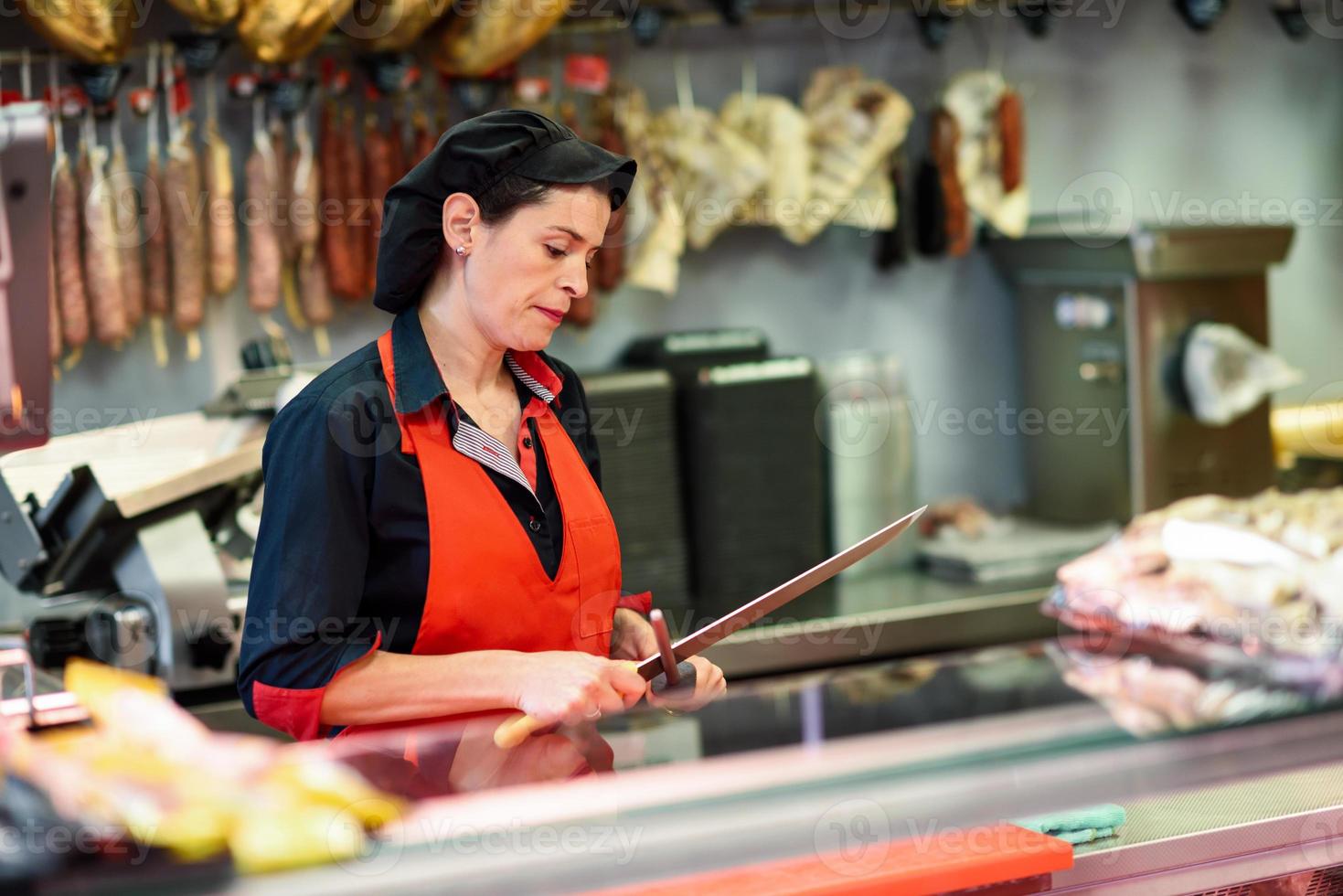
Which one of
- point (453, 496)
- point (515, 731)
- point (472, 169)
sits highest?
point (472, 169)

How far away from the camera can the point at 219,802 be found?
136 centimetres

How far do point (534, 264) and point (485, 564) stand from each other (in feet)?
1.19

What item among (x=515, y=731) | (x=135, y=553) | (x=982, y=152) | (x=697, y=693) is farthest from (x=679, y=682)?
(x=982, y=152)

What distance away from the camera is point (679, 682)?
A: 167cm

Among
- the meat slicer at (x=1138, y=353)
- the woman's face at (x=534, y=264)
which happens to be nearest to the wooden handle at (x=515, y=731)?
the woman's face at (x=534, y=264)

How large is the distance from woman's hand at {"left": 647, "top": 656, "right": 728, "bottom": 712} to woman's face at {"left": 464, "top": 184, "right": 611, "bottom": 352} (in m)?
0.44

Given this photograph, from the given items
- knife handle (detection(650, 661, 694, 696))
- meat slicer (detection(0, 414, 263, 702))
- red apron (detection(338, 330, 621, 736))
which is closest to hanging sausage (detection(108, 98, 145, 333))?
meat slicer (detection(0, 414, 263, 702))

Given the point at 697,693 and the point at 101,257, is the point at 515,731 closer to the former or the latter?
the point at 697,693

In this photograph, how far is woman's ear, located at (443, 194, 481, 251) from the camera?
1.74m

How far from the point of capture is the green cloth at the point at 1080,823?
148cm

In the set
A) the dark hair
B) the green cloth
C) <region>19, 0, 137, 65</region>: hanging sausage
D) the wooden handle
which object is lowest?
the green cloth

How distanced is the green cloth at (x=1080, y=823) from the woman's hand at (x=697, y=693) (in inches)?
16.1

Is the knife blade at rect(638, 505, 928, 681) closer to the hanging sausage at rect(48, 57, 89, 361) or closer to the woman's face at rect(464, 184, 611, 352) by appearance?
the woman's face at rect(464, 184, 611, 352)

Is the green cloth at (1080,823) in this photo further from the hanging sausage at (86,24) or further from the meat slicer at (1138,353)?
the meat slicer at (1138,353)
